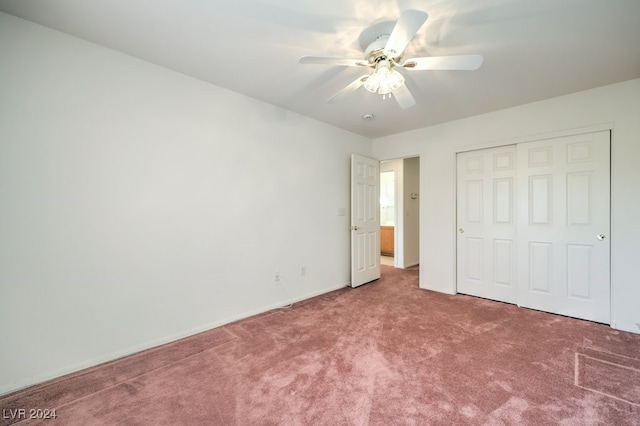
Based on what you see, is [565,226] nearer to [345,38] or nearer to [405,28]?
[405,28]

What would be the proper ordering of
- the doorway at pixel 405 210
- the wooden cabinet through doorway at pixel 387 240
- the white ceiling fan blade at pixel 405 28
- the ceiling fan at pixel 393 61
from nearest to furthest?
the white ceiling fan blade at pixel 405 28, the ceiling fan at pixel 393 61, the doorway at pixel 405 210, the wooden cabinet through doorway at pixel 387 240

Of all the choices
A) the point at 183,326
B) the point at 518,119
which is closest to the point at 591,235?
the point at 518,119

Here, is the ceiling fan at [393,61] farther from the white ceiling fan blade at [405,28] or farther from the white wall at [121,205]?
the white wall at [121,205]

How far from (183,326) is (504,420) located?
8.49 ft

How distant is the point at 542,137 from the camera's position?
3.09m

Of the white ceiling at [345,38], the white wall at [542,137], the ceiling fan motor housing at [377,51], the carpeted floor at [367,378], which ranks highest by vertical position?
the white ceiling at [345,38]

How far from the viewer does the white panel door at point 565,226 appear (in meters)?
2.78

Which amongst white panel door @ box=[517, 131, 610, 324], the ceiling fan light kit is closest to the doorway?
white panel door @ box=[517, 131, 610, 324]

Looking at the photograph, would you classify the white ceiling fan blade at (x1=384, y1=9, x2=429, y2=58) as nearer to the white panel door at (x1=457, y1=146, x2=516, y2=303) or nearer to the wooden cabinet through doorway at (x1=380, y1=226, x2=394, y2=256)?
the white panel door at (x1=457, y1=146, x2=516, y2=303)

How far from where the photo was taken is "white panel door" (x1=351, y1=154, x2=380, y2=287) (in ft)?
13.5

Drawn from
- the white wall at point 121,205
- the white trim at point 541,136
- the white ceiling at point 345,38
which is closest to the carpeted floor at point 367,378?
the white wall at point 121,205

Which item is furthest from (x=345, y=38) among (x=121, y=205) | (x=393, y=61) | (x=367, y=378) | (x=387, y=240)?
(x=387, y=240)

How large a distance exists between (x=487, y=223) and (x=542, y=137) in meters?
1.19

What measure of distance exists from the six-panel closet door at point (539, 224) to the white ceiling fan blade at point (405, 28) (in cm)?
258
